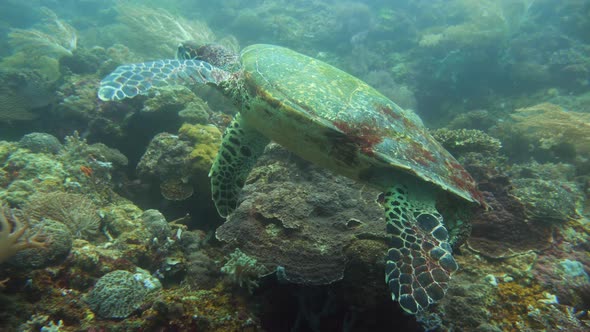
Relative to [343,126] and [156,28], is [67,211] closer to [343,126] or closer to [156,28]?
[343,126]

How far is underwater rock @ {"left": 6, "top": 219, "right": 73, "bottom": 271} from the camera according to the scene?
7.93 ft

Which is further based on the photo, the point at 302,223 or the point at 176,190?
the point at 176,190

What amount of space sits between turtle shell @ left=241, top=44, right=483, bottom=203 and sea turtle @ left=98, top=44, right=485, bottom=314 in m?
0.01

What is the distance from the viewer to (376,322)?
9.29ft

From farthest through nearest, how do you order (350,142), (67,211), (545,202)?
(545,202), (67,211), (350,142)

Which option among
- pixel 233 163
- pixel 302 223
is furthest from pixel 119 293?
pixel 233 163

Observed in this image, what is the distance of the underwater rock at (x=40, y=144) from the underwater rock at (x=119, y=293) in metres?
4.05

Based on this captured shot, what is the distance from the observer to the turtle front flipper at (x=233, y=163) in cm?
441

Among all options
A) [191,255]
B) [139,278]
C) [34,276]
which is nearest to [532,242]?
[191,255]

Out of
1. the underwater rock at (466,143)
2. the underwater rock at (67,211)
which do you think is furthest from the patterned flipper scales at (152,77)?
the underwater rock at (466,143)

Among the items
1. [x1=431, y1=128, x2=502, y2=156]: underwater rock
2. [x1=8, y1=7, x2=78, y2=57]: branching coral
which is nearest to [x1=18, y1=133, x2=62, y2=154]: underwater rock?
[x1=8, y1=7, x2=78, y2=57]: branching coral

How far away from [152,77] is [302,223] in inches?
123

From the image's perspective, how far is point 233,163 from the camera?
14.8 ft

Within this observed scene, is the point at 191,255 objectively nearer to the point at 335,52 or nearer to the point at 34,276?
A: the point at 34,276
